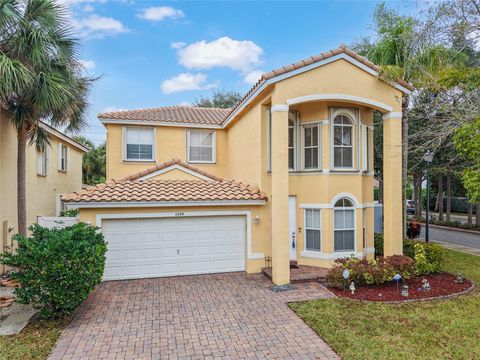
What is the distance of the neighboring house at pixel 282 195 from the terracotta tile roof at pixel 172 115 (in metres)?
3.90

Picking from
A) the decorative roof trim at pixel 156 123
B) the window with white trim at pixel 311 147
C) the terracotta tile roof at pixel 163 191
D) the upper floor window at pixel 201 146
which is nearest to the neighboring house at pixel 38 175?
the decorative roof trim at pixel 156 123

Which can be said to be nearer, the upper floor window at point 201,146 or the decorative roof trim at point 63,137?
the decorative roof trim at point 63,137

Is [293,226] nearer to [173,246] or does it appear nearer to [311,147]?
[311,147]

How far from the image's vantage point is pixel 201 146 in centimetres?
1705

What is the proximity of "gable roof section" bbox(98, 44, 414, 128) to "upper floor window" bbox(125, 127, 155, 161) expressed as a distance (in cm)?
55

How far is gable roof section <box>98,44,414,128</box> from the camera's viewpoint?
10297 millimetres

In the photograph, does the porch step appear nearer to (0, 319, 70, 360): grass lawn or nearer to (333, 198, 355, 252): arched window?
(333, 198, 355, 252): arched window

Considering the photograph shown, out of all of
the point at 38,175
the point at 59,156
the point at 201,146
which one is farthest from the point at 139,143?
the point at 59,156

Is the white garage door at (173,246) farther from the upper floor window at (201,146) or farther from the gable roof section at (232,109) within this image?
the upper floor window at (201,146)

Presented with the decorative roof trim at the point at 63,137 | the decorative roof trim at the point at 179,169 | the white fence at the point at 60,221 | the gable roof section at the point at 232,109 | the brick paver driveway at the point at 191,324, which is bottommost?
the brick paver driveway at the point at 191,324

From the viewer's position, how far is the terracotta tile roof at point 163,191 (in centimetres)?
1095

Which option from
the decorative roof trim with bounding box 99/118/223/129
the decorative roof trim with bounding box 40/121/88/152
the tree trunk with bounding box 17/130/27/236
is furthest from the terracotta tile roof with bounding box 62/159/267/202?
the decorative roof trim with bounding box 40/121/88/152

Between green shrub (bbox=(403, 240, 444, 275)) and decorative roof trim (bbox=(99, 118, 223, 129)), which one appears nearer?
green shrub (bbox=(403, 240, 444, 275))

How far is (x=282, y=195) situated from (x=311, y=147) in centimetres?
313
